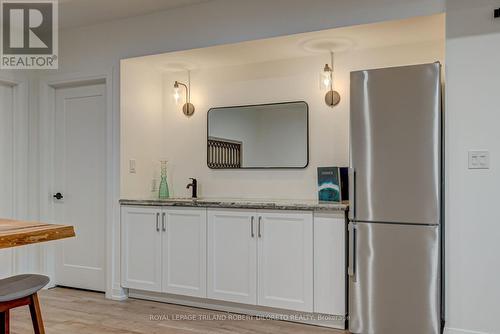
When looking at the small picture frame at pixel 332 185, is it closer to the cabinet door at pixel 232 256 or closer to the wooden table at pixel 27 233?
the cabinet door at pixel 232 256

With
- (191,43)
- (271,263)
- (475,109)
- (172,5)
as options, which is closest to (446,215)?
(475,109)

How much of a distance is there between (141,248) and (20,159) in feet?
5.21

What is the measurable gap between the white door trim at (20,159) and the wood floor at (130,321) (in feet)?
2.09

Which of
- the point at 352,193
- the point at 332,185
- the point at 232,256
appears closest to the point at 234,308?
the point at 232,256

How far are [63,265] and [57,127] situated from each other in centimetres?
139

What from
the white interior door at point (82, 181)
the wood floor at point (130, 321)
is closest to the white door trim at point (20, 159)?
the white interior door at point (82, 181)

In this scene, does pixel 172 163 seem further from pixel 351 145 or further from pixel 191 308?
pixel 351 145

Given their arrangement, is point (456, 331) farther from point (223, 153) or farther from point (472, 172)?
point (223, 153)

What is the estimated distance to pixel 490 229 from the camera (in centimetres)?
267

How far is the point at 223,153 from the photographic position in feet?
13.2

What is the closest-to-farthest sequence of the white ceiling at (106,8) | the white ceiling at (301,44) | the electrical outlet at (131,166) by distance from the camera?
the white ceiling at (301,44) < the white ceiling at (106,8) < the electrical outlet at (131,166)

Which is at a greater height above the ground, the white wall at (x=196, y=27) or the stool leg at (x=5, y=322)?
the white wall at (x=196, y=27)

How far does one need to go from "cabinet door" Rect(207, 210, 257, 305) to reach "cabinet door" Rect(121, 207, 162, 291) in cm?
53

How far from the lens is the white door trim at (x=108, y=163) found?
12.6 feet
